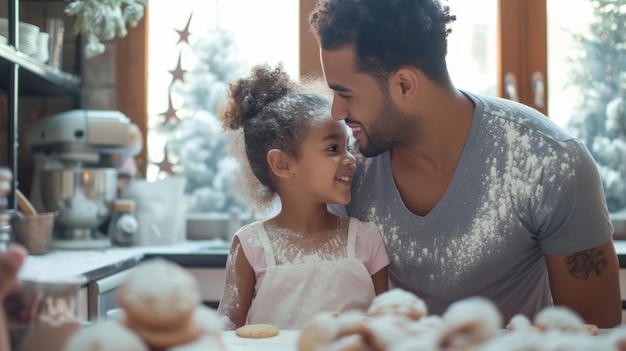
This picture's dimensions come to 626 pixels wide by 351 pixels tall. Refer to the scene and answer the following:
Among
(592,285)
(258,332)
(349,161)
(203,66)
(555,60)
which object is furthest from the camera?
(203,66)

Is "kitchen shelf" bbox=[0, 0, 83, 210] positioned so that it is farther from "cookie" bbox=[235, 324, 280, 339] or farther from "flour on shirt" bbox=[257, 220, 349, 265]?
"cookie" bbox=[235, 324, 280, 339]

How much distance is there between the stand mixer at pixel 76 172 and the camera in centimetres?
249

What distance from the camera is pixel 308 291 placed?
1.42 meters

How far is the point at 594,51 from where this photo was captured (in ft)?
9.53

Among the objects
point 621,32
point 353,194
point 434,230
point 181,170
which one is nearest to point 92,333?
point 434,230

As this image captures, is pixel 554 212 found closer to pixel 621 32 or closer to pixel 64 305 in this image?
pixel 64 305

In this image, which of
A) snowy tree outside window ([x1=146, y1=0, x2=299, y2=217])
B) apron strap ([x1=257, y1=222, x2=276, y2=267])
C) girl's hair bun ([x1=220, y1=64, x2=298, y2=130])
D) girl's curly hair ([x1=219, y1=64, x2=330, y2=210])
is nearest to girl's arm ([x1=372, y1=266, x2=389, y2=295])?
apron strap ([x1=257, y1=222, x2=276, y2=267])

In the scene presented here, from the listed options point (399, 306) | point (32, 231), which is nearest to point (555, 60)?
point (32, 231)

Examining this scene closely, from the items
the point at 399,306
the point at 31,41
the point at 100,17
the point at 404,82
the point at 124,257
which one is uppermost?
the point at 100,17

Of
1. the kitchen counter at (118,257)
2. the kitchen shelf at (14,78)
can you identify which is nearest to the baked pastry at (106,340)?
the kitchen counter at (118,257)

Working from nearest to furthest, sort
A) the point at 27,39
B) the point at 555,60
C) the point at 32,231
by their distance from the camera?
the point at 32,231
the point at 27,39
the point at 555,60

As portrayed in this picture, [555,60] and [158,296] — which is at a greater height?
[555,60]

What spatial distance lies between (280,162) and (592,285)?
2.35ft

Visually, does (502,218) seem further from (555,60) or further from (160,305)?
(555,60)
